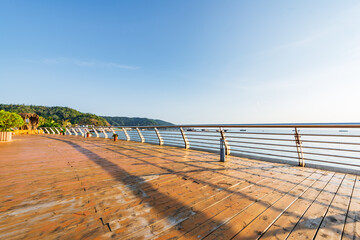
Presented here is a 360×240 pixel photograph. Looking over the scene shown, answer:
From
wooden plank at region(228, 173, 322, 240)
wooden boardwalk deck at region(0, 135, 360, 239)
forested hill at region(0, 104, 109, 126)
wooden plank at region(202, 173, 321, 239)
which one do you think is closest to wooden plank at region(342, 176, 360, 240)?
wooden boardwalk deck at region(0, 135, 360, 239)

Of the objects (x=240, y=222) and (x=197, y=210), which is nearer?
(x=240, y=222)

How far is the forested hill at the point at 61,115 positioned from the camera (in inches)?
2943

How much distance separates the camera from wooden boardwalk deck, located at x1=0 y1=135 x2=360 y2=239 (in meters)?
1.40

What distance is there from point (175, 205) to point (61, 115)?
350ft

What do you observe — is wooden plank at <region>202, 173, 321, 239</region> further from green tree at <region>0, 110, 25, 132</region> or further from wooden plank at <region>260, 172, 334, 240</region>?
green tree at <region>0, 110, 25, 132</region>

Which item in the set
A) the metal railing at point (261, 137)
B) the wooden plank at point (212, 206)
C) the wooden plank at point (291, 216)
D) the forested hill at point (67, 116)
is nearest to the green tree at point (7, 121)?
the metal railing at point (261, 137)

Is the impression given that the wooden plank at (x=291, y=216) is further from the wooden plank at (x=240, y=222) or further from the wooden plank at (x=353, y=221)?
the wooden plank at (x=353, y=221)

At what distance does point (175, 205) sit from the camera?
1.87 metres

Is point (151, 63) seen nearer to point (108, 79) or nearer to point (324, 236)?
point (108, 79)

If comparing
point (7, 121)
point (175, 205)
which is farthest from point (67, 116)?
point (175, 205)

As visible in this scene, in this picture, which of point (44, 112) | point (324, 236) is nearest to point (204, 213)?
point (324, 236)

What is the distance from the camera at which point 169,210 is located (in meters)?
1.75

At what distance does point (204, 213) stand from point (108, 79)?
39032 mm

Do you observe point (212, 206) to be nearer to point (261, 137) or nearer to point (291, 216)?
point (291, 216)
